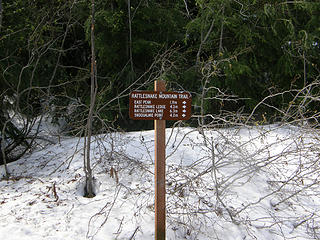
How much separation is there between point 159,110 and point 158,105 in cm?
6

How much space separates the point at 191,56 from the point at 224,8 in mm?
2236

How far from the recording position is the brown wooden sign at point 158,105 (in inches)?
128

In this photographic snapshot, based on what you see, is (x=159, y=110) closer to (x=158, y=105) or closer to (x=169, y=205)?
(x=158, y=105)

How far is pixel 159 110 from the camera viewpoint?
3301 mm

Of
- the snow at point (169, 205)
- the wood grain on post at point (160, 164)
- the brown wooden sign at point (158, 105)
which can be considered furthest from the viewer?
the snow at point (169, 205)

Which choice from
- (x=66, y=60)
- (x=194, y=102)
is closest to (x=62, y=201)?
(x=194, y=102)

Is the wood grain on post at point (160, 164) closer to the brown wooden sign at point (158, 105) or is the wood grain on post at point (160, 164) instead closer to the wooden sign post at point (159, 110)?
the wooden sign post at point (159, 110)

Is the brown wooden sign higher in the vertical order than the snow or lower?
higher

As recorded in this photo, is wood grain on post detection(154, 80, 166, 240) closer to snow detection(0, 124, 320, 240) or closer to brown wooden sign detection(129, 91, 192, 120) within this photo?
brown wooden sign detection(129, 91, 192, 120)

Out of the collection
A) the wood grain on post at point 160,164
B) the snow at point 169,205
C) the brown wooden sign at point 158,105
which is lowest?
the snow at point 169,205

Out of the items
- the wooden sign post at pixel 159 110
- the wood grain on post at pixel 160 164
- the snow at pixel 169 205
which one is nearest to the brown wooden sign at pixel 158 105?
the wooden sign post at pixel 159 110

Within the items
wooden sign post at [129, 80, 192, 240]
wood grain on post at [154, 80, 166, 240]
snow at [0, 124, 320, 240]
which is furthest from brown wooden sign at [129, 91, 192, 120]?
snow at [0, 124, 320, 240]

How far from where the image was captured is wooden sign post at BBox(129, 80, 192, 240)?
3.26 m

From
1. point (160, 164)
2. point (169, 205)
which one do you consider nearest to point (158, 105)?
point (160, 164)
